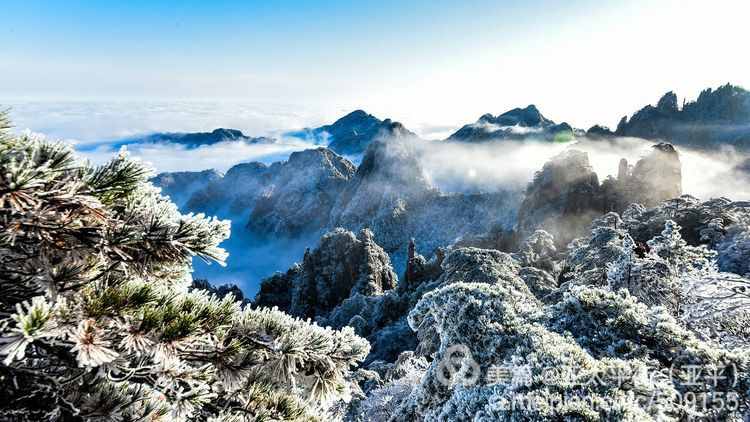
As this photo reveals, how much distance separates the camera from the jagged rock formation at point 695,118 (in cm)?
11569

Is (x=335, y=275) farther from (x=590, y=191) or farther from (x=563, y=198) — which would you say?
(x=590, y=191)

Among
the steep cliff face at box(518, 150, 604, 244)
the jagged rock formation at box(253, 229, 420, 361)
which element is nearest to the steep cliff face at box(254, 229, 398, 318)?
the jagged rock formation at box(253, 229, 420, 361)

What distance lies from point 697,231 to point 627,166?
29.6 metres

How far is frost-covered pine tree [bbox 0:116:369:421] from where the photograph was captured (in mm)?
2133

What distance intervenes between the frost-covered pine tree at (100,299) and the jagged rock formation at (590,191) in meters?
60.8

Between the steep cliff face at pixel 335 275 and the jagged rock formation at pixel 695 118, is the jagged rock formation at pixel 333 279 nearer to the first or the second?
the steep cliff face at pixel 335 275

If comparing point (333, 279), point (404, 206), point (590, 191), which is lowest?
point (404, 206)

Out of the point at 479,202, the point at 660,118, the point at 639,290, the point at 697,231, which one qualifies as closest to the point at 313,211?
the point at 479,202

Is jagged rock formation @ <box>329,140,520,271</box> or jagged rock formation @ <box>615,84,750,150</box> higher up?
jagged rock formation @ <box>615,84,750,150</box>

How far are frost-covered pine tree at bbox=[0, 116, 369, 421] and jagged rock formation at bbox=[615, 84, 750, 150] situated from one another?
138829 mm

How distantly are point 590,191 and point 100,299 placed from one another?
70983mm

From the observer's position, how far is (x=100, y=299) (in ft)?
8.11

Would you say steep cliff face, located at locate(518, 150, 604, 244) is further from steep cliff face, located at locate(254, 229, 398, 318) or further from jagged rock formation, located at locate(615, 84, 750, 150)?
jagged rock formation, located at locate(615, 84, 750, 150)

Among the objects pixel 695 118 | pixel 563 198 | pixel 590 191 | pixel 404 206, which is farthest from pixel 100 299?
pixel 695 118
